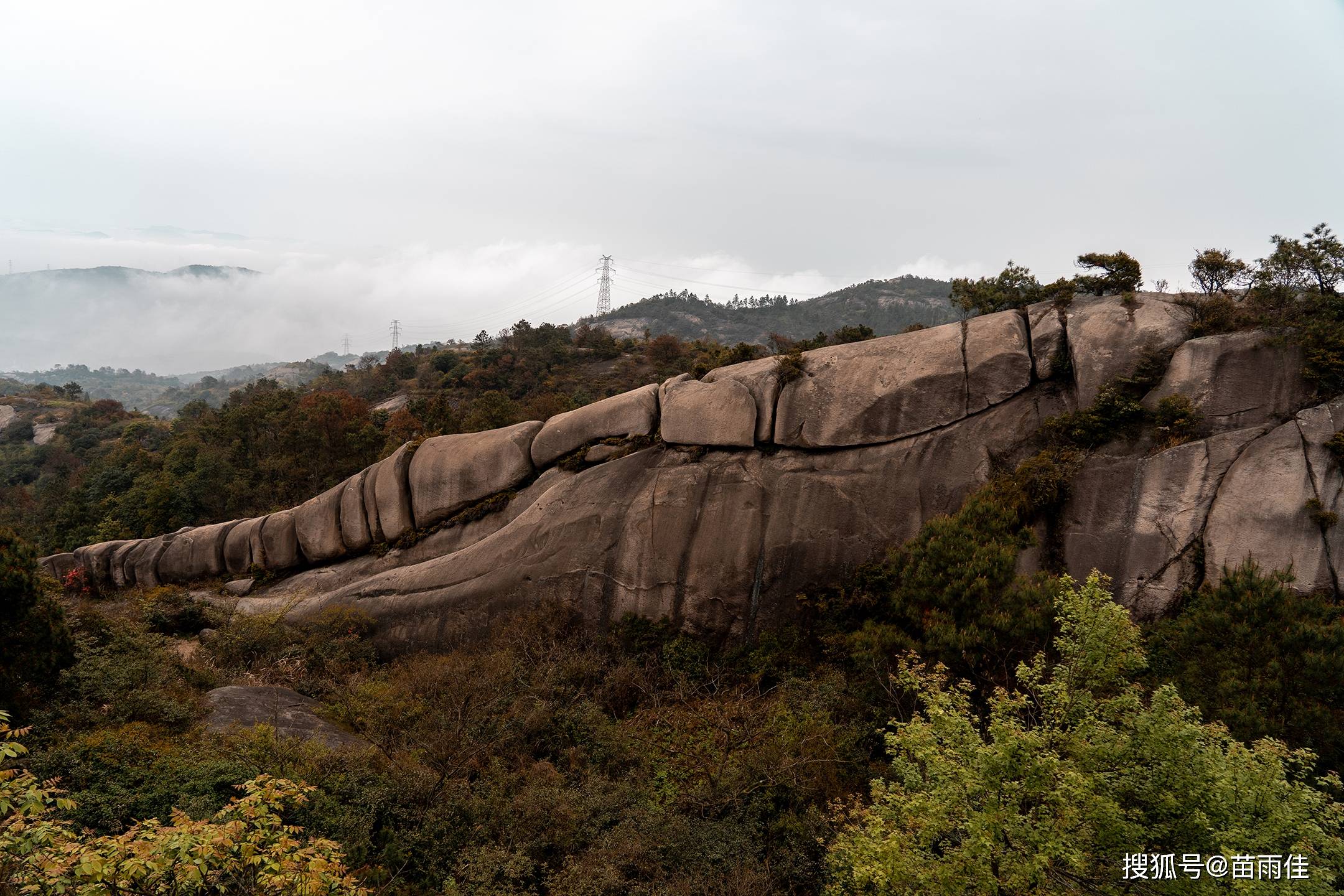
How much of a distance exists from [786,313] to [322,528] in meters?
126

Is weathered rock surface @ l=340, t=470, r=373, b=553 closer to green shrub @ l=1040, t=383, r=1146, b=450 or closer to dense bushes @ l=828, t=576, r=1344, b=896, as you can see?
dense bushes @ l=828, t=576, r=1344, b=896

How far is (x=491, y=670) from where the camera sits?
623 inches

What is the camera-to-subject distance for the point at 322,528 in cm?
2311

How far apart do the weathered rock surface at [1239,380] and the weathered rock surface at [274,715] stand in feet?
61.0

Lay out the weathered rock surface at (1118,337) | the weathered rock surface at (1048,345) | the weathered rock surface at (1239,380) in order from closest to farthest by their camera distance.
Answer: the weathered rock surface at (1239,380) < the weathered rock surface at (1118,337) < the weathered rock surface at (1048,345)

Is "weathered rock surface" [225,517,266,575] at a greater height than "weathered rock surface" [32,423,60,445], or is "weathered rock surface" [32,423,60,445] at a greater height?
"weathered rock surface" [32,423,60,445]

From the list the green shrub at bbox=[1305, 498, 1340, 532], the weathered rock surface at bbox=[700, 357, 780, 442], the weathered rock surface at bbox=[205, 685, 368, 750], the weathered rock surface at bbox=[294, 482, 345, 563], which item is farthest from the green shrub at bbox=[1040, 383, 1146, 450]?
the weathered rock surface at bbox=[294, 482, 345, 563]

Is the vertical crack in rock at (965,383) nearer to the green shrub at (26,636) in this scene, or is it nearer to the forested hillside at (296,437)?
the forested hillside at (296,437)

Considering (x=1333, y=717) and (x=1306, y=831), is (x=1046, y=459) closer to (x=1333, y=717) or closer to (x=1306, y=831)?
(x=1333, y=717)

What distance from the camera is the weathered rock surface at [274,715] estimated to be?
521 inches

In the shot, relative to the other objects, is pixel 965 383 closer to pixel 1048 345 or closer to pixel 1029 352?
pixel 1029 352

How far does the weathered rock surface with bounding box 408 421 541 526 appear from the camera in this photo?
20750 mm

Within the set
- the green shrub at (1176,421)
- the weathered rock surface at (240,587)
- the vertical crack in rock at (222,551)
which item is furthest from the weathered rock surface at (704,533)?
the vertical crack in rock at (222,551)

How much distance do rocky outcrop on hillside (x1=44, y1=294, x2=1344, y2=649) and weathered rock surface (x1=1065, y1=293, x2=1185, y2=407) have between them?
0.04 m
